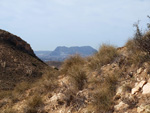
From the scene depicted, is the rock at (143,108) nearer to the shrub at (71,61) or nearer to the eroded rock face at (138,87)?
the eroded rock face at (138,87)

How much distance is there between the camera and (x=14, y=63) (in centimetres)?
1695

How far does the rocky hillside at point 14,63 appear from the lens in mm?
14684

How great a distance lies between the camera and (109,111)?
209 inches

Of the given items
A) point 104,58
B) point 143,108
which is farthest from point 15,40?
point 143,108

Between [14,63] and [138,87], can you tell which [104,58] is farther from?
[14,63]

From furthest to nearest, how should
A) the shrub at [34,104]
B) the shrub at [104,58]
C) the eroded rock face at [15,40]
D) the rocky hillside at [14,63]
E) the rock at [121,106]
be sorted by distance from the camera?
the eroded rock face at [15,40]
the rocky hillside at [14,63]
the shrub at [104,58]
the shrub at [34,104]
the rock at [121,106]

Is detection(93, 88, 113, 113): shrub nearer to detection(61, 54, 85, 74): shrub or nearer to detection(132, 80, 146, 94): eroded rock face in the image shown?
detection(132, 80, 146, 94): eroded rock face

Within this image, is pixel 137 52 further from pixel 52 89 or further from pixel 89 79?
pixel 52 89

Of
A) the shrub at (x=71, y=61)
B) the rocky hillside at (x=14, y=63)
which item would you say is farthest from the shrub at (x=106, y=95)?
the rocky hillside at (x=14, y=63)

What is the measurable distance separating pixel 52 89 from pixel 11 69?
8.15 meters

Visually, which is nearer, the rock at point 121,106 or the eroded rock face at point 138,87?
the rock at point 121,106

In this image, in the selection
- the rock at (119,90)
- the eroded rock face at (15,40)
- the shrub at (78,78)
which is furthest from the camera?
the eroded rock face at (15,40)

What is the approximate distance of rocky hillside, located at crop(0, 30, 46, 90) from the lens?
1468 cm

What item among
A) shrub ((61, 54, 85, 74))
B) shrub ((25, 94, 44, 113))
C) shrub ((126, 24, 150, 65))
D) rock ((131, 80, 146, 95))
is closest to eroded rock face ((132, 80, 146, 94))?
rock ((131, 80, 146, 95))
